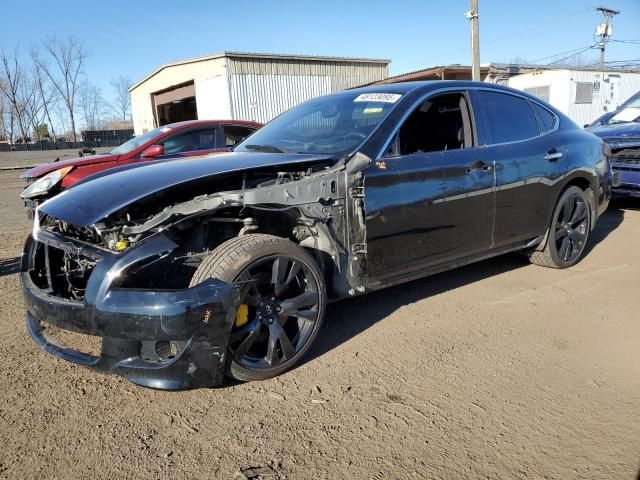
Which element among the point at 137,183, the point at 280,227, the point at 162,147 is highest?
the point at 162,147

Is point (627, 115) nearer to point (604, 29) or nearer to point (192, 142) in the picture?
point (192, 142)

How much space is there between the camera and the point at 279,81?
76.6 feet

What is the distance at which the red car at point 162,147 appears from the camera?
21.6ft

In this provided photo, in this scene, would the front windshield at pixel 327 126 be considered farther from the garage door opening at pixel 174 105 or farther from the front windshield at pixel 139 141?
the garage door opening at pixel 174 105

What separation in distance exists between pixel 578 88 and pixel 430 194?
784 inches

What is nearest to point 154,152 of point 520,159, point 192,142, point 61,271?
point 192,142

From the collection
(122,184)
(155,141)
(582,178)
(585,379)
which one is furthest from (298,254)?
(155,141)

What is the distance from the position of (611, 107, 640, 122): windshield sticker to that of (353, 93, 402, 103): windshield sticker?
652 centimetres

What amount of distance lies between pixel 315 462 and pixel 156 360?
0.94 metres

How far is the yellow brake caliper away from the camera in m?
2.73

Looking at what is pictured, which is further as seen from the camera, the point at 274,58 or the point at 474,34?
the point at 274,58

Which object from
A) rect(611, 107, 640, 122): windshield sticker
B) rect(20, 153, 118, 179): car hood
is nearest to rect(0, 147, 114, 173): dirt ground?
rect(20, 153, 118, 179): car hood

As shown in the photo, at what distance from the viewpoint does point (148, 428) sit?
2.46 metres

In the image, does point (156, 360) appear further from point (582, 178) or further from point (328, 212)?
point (582, 178)
